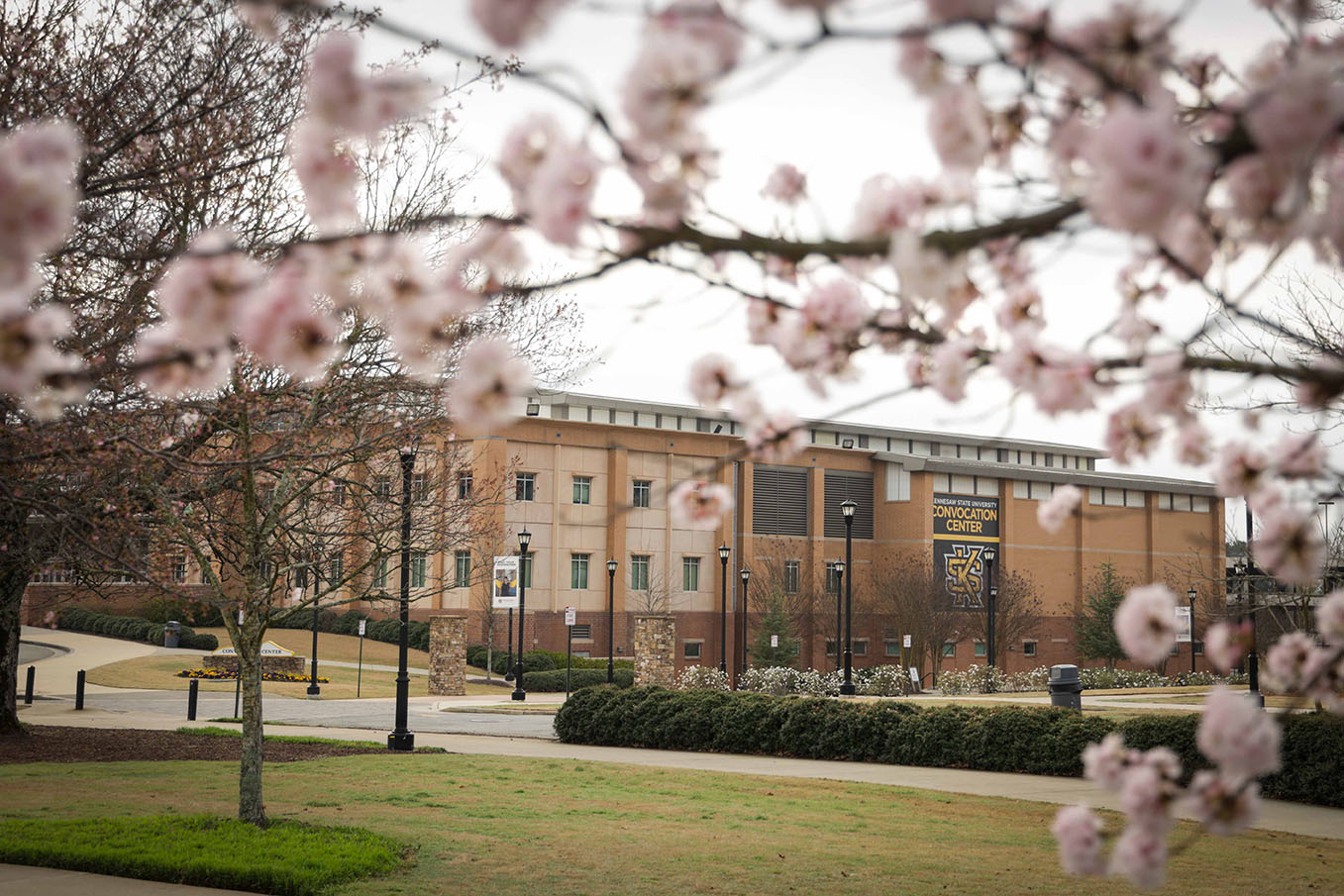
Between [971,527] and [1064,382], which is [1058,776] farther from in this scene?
[971,527]

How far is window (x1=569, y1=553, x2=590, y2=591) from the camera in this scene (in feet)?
174

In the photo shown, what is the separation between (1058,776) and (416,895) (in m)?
11.4

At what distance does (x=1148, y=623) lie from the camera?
2809mm

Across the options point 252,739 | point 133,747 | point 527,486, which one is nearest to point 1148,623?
point 252,739

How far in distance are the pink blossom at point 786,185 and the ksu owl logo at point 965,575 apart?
5376 centimetres

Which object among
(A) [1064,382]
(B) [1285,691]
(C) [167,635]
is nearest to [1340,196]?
(A) [1064,382]

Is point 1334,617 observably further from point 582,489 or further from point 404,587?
point 582,489

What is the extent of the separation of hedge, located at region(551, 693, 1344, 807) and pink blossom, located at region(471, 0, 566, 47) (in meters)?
14.9

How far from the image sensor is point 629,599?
54.4 metres

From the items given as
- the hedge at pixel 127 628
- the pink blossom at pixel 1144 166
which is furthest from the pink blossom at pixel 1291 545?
the hedge at pixel 127 628

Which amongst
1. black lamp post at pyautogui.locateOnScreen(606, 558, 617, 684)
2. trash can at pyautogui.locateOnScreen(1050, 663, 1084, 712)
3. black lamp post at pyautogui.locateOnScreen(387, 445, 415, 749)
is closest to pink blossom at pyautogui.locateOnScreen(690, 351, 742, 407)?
black lamp post at pyautogui.locateOnScreen(387, 445, 415, 749)

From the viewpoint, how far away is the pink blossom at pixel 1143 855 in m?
2.68

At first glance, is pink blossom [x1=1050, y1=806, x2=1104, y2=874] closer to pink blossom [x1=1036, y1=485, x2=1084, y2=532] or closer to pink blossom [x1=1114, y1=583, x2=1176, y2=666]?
pink blossom [x1=1114, y1=583, x2=1176, y2=666]

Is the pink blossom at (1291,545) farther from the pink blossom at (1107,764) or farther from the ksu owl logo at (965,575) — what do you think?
the ksu owl logo at (965,575)
